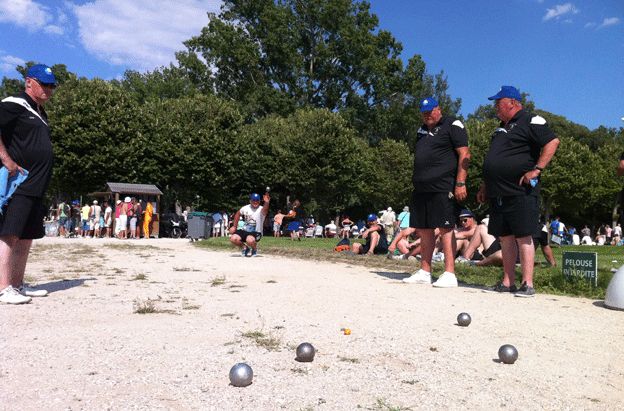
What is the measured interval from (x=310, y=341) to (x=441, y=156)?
4.42m

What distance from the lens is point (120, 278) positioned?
27.1 ft

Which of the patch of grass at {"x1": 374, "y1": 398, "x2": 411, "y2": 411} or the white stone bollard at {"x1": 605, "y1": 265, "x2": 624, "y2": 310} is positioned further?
the white stone bollard at {"x1": 605, "y1": 265, "x2": 624, "y2": 310}

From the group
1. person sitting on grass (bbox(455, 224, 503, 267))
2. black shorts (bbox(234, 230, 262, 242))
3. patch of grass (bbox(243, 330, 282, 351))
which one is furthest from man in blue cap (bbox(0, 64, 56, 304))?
black shorts (bbox(234, 230, 262, 242))

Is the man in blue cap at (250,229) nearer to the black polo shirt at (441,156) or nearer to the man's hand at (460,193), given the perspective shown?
the black polo shirt at (441,156)

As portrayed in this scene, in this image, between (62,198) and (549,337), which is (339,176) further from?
(549,337)

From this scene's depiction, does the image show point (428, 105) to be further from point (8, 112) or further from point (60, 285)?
point (60, 285)

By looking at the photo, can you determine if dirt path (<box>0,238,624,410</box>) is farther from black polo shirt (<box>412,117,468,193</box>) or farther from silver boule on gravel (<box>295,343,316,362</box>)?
black polo shirt (<box>412,117,468,193</box>)

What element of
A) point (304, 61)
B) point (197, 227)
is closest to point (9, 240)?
point (197, 227)

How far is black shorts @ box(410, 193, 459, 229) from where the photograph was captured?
25.3ft

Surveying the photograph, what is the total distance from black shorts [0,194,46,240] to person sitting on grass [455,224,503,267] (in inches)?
A: 284

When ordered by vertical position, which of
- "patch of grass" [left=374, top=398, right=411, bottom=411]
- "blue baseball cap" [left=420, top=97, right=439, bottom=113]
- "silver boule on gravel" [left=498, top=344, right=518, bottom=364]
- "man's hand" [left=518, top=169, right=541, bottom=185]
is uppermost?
"blue baseball cap" [left=420, top=97, right=439, bottom=113]

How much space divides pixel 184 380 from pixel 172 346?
0.80 m

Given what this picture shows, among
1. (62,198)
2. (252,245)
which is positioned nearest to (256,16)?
(62,198)

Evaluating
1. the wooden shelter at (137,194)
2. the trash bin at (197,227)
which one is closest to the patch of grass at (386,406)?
the trash bin at (197,227)
